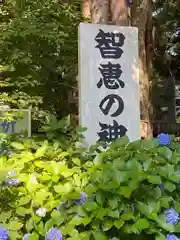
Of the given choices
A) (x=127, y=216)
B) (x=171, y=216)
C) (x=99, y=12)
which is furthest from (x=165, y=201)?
(x=99, y=12)

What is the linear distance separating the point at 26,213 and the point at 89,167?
33 cm

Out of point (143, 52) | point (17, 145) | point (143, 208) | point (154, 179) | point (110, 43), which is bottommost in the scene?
point (143, 208)

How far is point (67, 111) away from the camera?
6.23 m

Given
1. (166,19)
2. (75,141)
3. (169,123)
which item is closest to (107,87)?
(75,141)

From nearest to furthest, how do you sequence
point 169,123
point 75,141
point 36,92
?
point 75,141 < point 36,92 < point 169,123

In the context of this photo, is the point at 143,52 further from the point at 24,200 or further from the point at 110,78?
the point at 24,200

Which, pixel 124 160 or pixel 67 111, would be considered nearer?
pixel 124 160

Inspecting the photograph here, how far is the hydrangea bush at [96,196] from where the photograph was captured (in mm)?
1484

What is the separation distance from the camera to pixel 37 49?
5.07 meters

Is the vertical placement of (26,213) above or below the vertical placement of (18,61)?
below

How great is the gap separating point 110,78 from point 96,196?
5.85 ft

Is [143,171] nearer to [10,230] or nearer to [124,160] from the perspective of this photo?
[124,160]

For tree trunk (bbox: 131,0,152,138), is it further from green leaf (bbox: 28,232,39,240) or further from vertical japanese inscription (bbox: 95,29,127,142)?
green leaf (bbox: 28,232,39,240)

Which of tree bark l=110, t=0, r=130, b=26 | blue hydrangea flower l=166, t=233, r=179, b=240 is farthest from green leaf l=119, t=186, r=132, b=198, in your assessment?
tree bark l=110, t=0, r=130, b=26
